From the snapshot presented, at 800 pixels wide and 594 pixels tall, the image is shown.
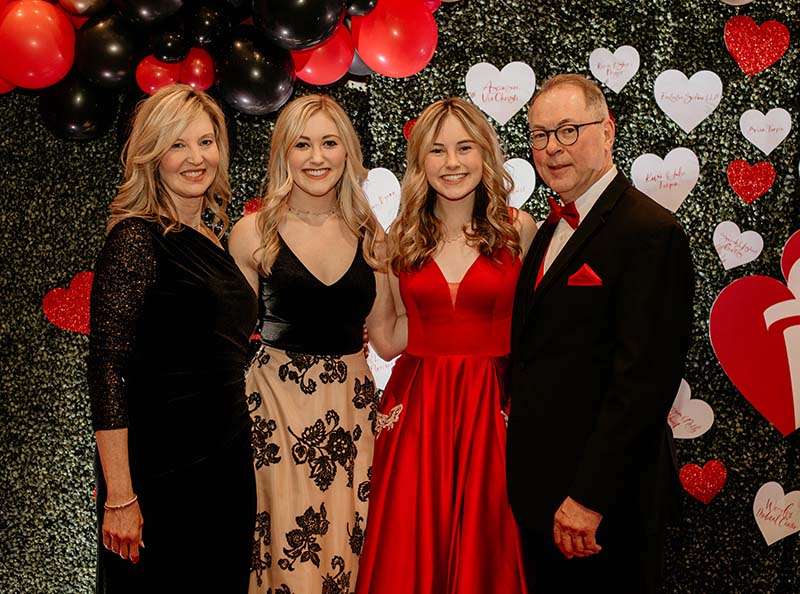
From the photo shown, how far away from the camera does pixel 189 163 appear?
1.95 metres

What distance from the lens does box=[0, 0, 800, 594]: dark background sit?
2.86 m

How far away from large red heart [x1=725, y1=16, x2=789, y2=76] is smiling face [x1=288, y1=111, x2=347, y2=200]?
169cm

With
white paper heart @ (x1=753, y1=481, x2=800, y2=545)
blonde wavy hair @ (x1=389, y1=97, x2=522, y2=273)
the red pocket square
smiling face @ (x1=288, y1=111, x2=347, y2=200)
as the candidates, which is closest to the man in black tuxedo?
the red pocket square

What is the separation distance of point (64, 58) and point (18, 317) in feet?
3.64

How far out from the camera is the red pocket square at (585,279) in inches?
69.2

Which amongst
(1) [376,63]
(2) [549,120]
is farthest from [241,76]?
(2) [549,120]

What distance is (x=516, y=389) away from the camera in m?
1.94

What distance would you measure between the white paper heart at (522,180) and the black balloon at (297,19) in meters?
1.02

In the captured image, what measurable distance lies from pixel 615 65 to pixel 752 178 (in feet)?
2.35

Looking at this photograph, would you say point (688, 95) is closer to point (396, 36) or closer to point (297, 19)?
point (396, 36)

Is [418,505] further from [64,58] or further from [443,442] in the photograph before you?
[64,58]

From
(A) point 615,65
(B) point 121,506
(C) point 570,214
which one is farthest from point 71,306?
(A) point 615,65

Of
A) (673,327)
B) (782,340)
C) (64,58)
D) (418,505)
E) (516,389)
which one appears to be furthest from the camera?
(782,340)

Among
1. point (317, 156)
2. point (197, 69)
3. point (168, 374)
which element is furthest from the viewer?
point (197, 69)
